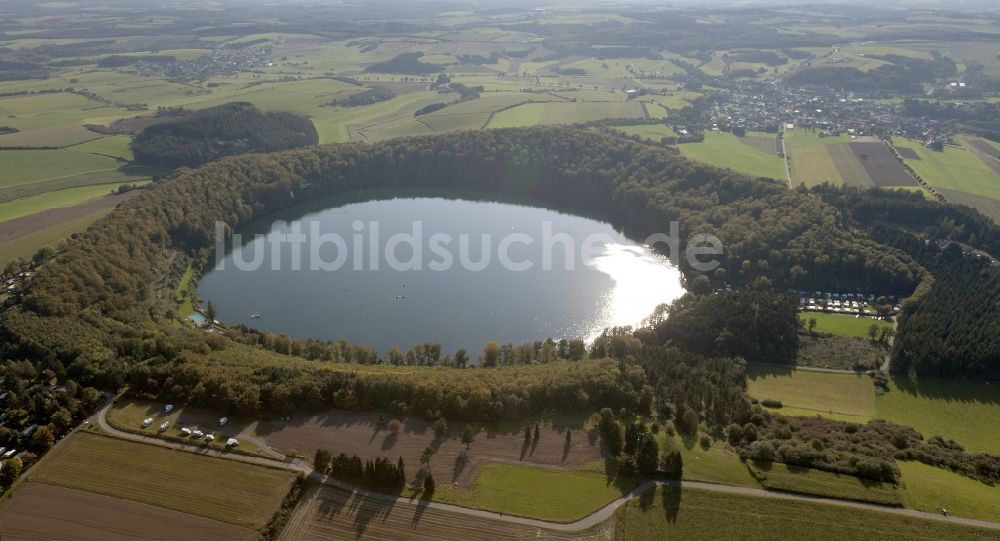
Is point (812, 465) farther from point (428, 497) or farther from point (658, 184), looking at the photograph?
point (658, 184)

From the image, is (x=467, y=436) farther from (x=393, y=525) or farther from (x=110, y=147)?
(x=110, y=147)

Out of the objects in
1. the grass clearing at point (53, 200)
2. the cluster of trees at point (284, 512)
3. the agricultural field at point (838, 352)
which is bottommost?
the agricultural field at point (838, 352)

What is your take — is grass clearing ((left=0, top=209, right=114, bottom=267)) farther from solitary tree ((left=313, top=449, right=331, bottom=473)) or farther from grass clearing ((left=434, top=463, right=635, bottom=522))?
grass clearing ((left=434, top=463, right=635, bottom=522))

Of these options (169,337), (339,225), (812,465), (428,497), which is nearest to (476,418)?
(428,497)

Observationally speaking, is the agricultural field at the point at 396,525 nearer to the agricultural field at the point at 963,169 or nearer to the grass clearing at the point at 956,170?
the agricultural field at the point at 963,169

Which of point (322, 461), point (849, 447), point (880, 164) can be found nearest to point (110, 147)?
point (322, 461)

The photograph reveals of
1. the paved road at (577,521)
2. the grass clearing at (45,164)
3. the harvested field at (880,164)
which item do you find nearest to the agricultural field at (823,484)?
the paved road at (577,521)
